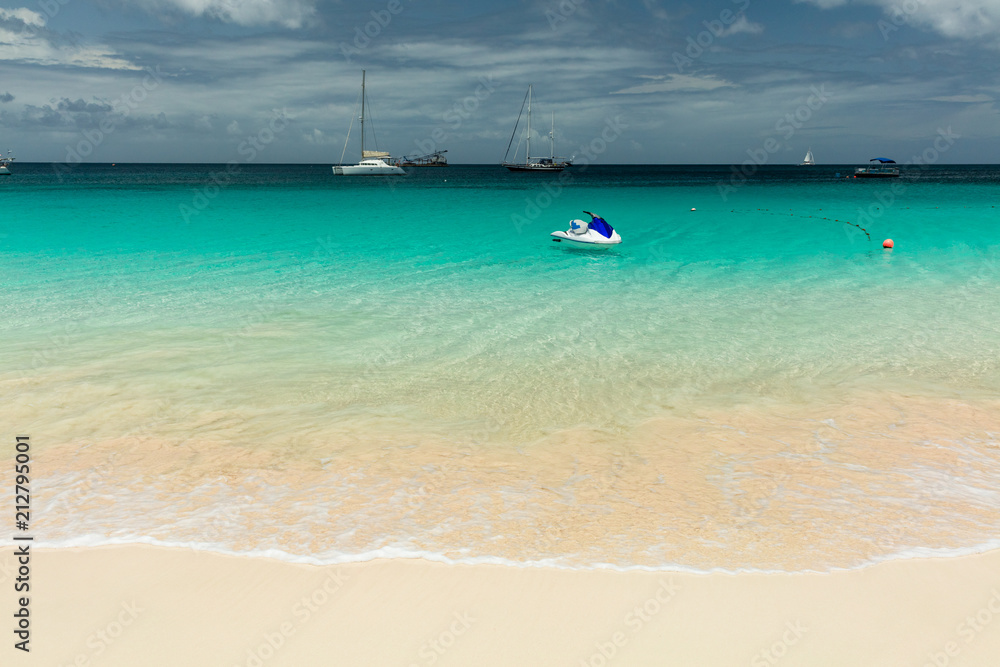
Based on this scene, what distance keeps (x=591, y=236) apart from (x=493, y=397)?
16881 mm

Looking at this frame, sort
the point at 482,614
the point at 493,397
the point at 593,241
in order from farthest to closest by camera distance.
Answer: the point at 593,241
the point at 493,397
the point at 482,614

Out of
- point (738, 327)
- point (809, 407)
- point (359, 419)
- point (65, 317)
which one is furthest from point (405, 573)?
point (65, 317)

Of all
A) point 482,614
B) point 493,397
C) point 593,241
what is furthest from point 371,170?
point 482,614

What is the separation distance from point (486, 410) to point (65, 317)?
376 inches

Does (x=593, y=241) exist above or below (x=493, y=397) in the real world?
above

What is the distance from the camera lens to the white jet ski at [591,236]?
24.8 metres

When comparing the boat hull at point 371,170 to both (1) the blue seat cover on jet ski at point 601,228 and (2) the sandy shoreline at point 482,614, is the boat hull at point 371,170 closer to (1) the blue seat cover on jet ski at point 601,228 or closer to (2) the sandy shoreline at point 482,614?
(1) the blue seat cover on jet ski at point 601,228

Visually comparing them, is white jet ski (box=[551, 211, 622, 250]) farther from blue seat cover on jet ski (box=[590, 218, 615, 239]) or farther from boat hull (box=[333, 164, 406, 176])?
boat hull (box=[333, 164, 406, 176])

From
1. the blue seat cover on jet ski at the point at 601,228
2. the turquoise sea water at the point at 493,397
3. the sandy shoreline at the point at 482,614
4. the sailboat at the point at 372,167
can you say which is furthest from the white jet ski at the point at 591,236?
the sailboat at the point at 372,167

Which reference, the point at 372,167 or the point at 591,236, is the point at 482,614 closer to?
the point at 591,236

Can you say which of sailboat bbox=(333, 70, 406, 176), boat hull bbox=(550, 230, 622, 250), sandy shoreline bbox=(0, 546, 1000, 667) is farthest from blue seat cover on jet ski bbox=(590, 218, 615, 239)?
sailboat bbox=(333, 70, 406, 176)

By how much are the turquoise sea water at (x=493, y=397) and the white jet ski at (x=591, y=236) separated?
12.5 feet

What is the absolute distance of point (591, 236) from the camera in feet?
81.5

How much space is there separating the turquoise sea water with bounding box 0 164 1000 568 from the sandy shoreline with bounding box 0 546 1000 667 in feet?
0.91
